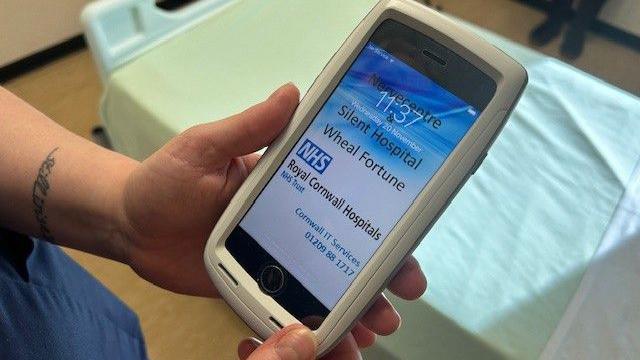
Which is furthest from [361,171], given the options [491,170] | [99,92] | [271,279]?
[99,92]

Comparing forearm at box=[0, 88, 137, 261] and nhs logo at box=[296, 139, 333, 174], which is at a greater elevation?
nhs logo at box=[296, 139, 333, 174]

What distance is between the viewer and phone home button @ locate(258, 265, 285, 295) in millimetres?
574

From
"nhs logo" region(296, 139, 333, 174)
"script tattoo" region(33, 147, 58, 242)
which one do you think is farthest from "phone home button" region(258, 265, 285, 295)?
"script tattoo" region(33, 147, 58, 242)

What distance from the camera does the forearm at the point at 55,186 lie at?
0.64m

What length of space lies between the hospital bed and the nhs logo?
0.29 meters

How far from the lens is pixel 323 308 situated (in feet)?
1.82

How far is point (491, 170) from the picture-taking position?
92 centimetres

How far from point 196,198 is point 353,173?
0.17 metres

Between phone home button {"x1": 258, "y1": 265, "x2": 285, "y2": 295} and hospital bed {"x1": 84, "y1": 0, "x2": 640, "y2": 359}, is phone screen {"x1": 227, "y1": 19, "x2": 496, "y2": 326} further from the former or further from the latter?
hospital bed {"x1": 84, "y1": 0, "x2": 640, "y2": 359}

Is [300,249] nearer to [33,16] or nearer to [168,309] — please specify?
[168,309]

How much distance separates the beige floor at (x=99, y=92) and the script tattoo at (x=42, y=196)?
623mm

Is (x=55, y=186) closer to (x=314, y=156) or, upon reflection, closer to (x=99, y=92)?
(x=314, y=156)

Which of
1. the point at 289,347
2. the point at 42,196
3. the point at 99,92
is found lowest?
the point at 99,92

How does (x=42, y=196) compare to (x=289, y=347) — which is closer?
(x=289, y=347)
